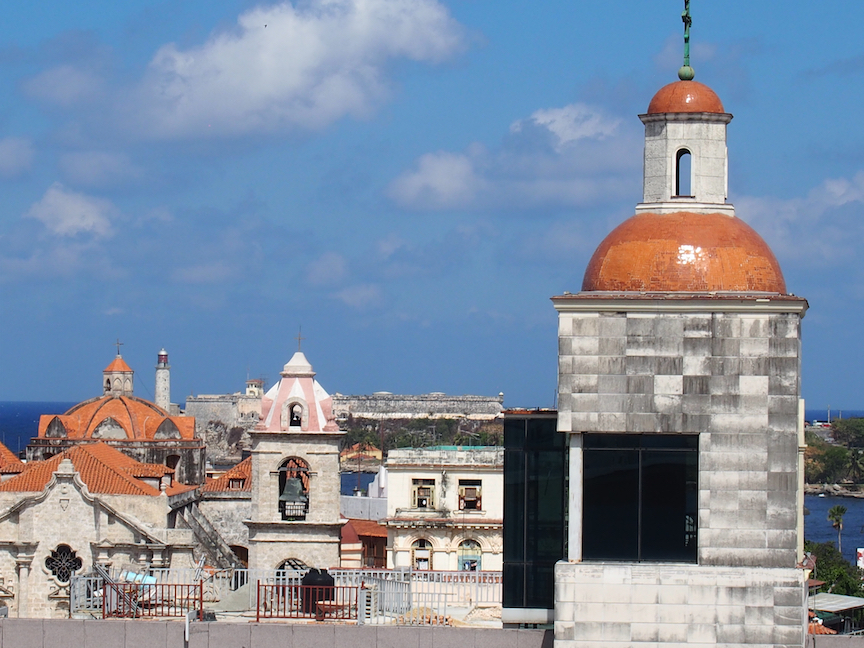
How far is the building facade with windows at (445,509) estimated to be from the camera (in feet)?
186

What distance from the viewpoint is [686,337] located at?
86.8ft

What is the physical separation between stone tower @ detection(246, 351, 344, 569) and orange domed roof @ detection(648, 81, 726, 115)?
873 inches

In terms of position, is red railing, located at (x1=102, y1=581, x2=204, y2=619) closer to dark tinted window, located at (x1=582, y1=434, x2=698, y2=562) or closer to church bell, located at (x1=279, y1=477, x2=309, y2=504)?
dark tinted window, located at (x1=582, y1=434, x2=698, y2=562)

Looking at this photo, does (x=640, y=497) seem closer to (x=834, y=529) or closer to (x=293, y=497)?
(x=293, y=497)

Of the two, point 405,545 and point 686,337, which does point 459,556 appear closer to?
point 405,545

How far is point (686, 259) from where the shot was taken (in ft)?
89.2

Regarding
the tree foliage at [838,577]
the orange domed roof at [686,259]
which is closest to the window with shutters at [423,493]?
the tree foliage at [838,577]

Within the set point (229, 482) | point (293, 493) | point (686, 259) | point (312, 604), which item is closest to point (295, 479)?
point (293, 493)

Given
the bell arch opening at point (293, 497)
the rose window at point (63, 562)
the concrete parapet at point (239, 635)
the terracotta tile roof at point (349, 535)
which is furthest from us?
the terracotta tile roof at point (349, 535)

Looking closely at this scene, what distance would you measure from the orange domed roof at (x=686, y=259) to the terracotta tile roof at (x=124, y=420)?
2300 inches

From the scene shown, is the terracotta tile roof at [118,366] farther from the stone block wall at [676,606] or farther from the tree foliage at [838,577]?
the stone block wall at [676,606]

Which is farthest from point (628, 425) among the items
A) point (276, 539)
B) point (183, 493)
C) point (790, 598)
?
point (183, 493)

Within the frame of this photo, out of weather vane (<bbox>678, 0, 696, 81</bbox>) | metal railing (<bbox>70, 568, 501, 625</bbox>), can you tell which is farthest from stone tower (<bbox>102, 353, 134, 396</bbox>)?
weather vane (<bbox>678, 0, 696, 81</bbox>)

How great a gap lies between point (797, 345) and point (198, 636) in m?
11.4
